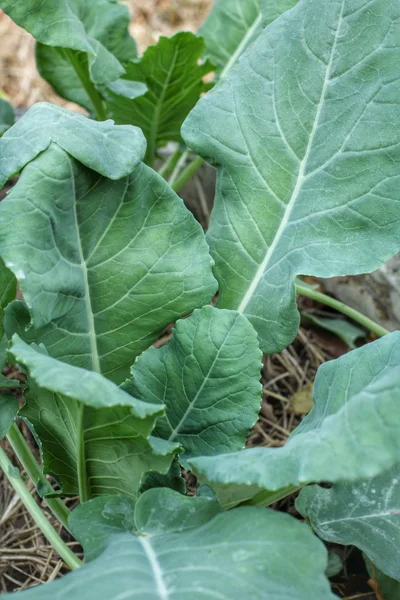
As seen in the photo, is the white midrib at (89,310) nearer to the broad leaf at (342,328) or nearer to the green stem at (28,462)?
the green stem at (28,462)

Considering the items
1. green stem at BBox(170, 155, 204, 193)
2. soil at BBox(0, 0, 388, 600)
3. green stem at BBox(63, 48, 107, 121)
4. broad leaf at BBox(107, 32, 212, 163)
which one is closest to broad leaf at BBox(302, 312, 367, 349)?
A: soil at BBox(0, 0, 388, 600)

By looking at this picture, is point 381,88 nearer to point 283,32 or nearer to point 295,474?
point 283,32

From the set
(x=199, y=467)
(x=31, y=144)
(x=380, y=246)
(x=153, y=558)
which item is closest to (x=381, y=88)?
(x=380, y=246)

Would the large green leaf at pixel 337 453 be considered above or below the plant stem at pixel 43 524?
above

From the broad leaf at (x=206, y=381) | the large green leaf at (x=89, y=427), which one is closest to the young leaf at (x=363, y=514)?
the broad leaf at (x=206, y=381)

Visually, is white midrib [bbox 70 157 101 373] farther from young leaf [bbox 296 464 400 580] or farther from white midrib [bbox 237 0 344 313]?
young leaf [bbox 296 464 400 580]

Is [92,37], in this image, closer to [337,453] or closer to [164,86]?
[164,86]
